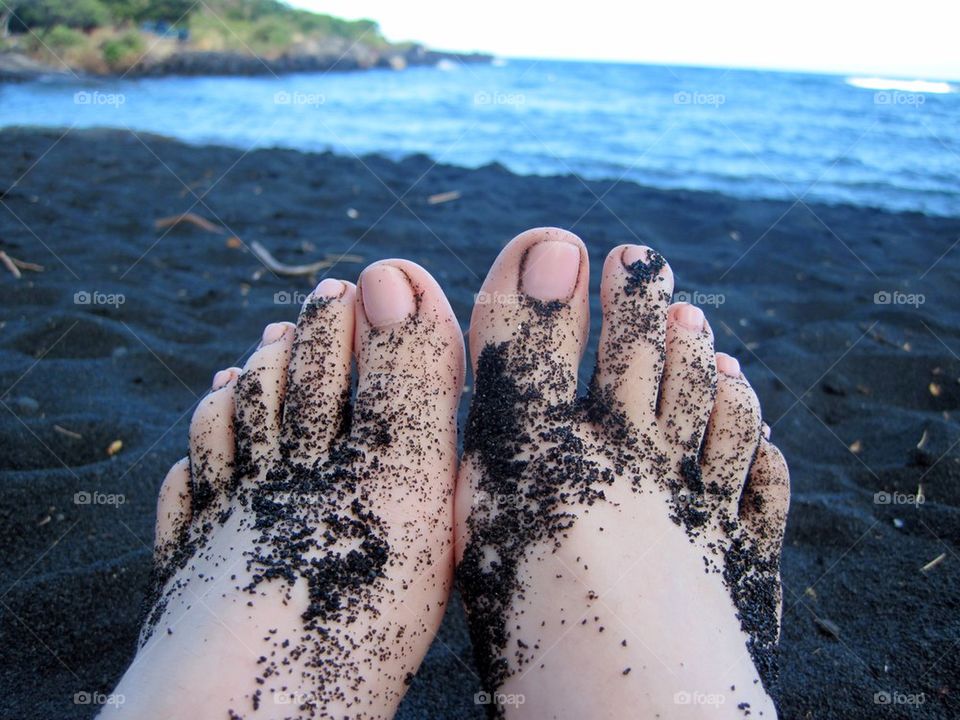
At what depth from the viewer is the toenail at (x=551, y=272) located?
4.93 ft

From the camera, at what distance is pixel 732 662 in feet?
3.67

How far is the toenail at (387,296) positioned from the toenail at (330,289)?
81 mm

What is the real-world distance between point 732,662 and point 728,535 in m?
0.31

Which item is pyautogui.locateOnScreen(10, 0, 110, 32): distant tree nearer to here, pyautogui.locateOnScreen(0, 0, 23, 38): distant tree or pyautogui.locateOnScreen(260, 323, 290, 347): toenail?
pyautogui.locateOnScreen(0, 0, 23, 38): distant tree

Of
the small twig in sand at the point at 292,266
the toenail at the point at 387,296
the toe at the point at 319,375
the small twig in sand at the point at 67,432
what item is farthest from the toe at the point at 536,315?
the small twig in sand at the point at 292,266

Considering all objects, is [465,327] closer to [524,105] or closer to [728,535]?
[728,535]

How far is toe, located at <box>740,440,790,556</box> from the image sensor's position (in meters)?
1.40

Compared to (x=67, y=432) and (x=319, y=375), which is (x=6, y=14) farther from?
(x=319, y=375)

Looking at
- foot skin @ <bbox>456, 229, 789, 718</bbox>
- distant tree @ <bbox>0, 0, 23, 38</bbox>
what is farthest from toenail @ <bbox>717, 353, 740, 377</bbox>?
distant tree @ <bbox>0, 0, 23, 38</bbox>

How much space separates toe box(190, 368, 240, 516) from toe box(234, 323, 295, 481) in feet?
0.07

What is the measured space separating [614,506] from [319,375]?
2.16 feet

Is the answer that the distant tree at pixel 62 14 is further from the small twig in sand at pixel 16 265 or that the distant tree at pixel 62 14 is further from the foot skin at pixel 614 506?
the foot skin at pixel 614 506

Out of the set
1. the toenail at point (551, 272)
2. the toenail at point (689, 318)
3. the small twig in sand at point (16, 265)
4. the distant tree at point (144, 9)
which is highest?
the distant tree at point (144, 9)

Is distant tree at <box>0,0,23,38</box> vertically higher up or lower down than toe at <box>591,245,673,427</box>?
higher up
